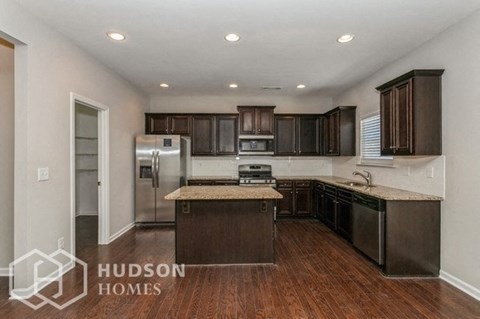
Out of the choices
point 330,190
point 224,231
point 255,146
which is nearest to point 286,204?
point 330,190

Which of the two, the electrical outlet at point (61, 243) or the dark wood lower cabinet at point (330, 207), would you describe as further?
the dark wood lower cabinet at point (330, 207)

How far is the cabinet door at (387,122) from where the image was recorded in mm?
3340

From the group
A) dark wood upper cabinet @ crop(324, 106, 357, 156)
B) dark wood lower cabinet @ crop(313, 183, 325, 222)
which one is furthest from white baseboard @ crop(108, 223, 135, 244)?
dark wood upper cabinet @ crop(324, 106, 357, 156)

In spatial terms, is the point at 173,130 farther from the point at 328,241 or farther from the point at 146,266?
the point at 328,241

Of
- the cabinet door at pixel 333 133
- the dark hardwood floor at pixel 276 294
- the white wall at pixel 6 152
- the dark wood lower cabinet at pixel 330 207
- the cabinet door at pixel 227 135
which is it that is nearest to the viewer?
the dark hardwood floor at pixel 276 294

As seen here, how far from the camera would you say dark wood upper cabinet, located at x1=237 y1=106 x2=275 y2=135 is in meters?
5.81

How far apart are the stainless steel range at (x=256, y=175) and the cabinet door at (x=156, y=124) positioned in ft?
6.33

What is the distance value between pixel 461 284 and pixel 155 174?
15.3ft

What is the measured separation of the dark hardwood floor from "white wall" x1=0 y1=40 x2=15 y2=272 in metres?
0.50

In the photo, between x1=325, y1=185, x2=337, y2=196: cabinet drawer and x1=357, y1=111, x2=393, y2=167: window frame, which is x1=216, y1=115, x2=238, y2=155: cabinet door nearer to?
x1=325, y1=185, x2=337, y2=196: cabinet drawer

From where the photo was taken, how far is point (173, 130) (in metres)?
5.85

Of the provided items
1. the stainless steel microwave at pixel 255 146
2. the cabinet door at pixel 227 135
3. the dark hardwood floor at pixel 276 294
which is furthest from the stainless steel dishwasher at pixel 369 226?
the cabinet door at pixel 227 135

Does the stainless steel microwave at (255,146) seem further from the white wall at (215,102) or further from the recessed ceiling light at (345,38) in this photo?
the recessed ceiling light at (345,38)

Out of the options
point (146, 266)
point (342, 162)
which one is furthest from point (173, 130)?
point (342, 162)
